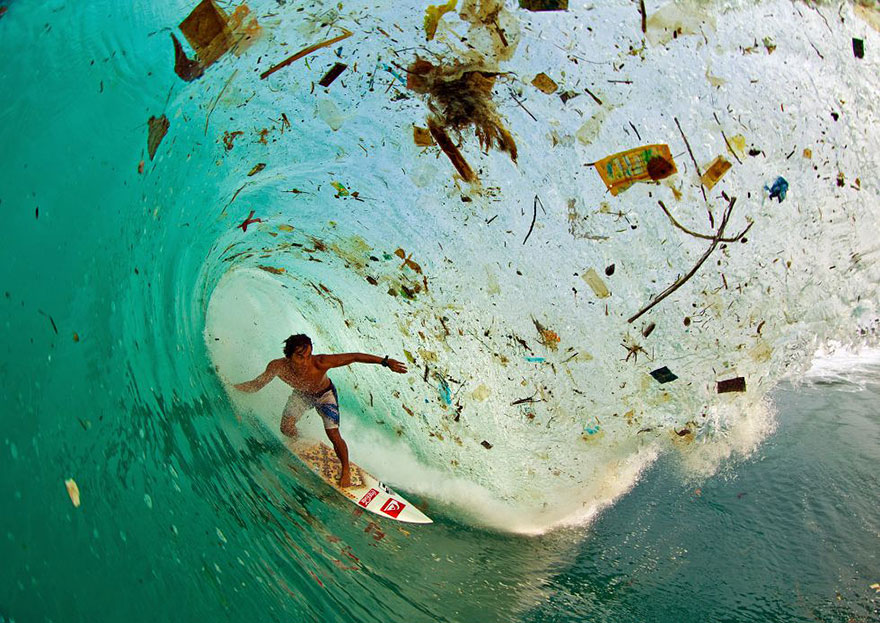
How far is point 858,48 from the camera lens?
1.77 metres

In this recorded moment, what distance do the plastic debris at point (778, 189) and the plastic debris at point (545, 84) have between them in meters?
0.75

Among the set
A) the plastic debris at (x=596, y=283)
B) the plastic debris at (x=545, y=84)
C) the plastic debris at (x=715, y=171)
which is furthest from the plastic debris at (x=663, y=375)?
the plastic debris at (x=545, y=84)

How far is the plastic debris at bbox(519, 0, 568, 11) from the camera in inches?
65.7

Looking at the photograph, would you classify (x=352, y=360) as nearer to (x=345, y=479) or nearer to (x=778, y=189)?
(x=345, y=479)

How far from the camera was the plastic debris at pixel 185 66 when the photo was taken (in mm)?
1598

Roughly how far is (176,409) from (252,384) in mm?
366

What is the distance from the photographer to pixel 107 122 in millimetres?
1557

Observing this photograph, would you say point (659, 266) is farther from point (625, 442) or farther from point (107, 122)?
point (107, 122)

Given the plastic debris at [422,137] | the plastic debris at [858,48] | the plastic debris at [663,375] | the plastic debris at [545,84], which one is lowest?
the plastic debris at [663,375]

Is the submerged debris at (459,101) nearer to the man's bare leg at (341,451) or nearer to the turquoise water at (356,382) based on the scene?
the turquoise water at (356,382)

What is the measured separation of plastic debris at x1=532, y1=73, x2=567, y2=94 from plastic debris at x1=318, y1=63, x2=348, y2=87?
582 mm

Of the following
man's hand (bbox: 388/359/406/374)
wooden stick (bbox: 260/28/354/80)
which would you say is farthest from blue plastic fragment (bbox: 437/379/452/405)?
wooden stick (bbox: 260/28/354/80)

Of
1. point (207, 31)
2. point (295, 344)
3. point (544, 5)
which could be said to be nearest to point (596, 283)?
point (544, 5)

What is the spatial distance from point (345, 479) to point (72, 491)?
1001mm
